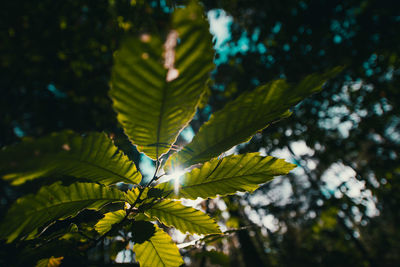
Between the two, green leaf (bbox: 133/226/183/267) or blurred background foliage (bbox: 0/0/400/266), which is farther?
blurred background foliage (bbox: 0/0/400/266)

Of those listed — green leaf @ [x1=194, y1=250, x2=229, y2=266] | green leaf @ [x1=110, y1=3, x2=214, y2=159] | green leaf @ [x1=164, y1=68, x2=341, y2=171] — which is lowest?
green leaf @ [x1=194, y1=250, x2=229, y2=266]

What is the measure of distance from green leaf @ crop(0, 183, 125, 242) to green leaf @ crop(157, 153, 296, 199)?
0.57 feet

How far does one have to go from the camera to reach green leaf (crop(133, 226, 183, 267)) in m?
0.65

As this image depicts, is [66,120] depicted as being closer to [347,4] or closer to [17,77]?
[17,77]

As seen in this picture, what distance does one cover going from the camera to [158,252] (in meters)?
0.66

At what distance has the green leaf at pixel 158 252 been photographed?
0.65 meters

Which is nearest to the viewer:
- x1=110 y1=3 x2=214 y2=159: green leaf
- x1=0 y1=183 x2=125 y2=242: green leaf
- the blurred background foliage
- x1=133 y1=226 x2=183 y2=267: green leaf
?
x1=110 y1=3 x2=214 y2=159: green leaf

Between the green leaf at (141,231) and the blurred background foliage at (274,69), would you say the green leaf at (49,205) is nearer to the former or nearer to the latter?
the green leaf at (141,231)

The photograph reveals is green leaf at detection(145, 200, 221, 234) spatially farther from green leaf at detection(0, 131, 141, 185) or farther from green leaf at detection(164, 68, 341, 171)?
green leaf at detection(164, 68, 341, 171)

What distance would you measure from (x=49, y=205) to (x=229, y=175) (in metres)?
0.47

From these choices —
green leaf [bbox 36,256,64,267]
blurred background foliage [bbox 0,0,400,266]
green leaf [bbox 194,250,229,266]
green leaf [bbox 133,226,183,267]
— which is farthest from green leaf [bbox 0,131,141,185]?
blurred background foliage [bbox 0,0,400,266]

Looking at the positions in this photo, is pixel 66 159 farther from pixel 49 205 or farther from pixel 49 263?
pixel 49 263

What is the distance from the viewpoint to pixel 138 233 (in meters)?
0.58

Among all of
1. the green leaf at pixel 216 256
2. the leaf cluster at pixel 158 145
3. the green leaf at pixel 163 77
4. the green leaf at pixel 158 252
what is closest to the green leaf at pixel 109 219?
the leaf cluster at pixel 158 145
